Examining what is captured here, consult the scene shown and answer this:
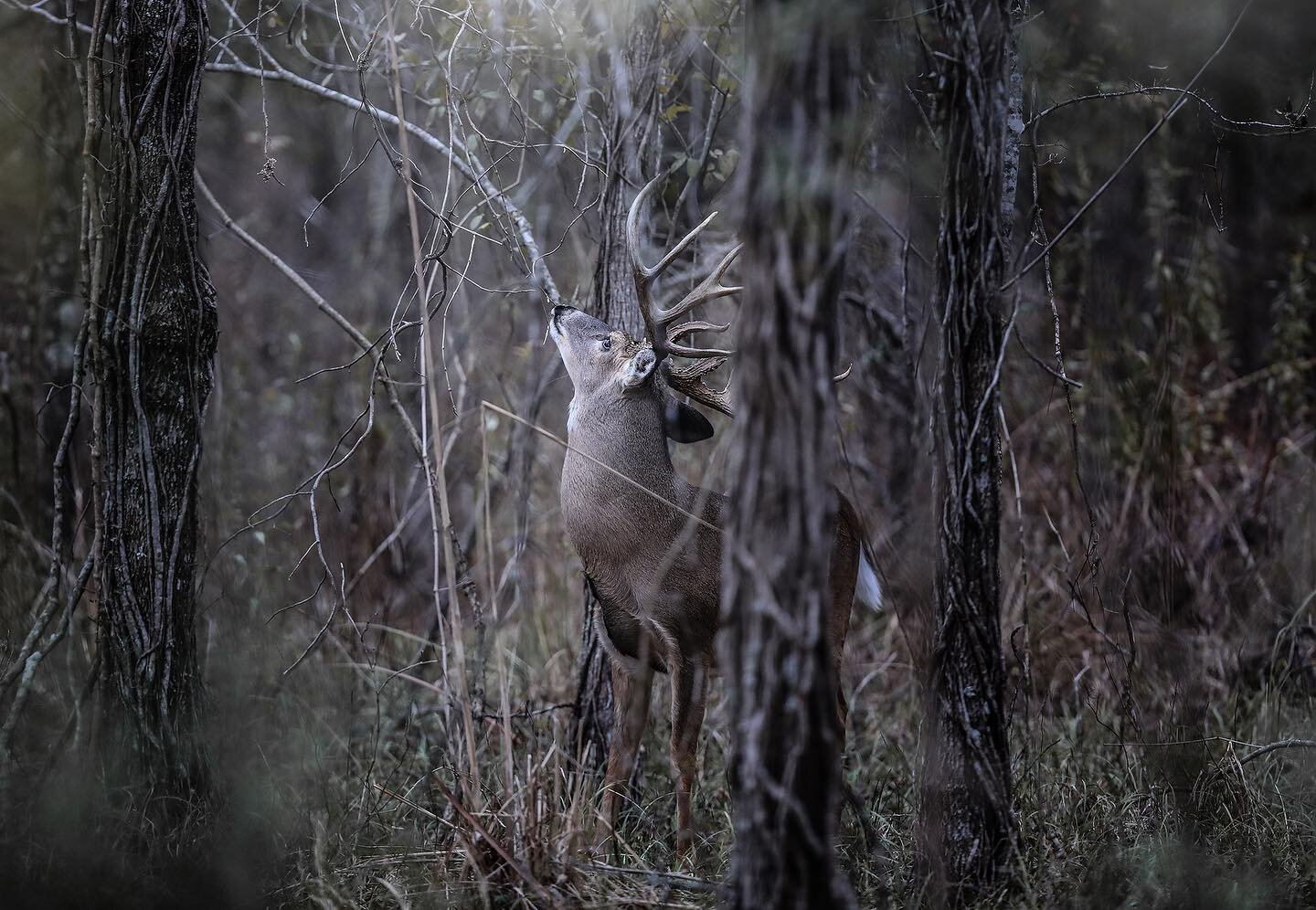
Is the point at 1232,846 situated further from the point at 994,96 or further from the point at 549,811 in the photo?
the point at 994,96

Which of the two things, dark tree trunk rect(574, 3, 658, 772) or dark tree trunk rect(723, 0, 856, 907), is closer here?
dark tree trunk rect(723, 0, 856, 907)

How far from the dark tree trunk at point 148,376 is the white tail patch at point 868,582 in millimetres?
2637

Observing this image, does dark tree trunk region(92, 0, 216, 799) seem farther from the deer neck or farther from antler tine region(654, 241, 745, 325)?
antler tine region(654, 241, 745, 325)

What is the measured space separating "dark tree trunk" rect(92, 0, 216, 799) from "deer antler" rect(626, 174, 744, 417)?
1.48 meters

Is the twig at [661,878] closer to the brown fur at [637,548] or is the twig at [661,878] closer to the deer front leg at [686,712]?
the brown fur at [637,548]

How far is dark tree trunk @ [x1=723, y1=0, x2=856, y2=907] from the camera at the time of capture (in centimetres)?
215

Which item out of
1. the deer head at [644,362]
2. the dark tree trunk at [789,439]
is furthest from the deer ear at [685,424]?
the dark tree trunk at [789,439]

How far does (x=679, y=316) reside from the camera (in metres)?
4.11

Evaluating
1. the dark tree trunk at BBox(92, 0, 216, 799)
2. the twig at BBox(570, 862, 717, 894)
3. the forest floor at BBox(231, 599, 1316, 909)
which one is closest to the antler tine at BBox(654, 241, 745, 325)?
the forest floor at BBox(231, 599, 1316, 909)

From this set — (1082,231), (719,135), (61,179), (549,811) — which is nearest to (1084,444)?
(1082,231)

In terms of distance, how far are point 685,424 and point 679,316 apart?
464 millimetres

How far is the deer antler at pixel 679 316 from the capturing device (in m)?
3.84

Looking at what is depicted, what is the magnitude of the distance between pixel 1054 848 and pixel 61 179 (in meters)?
5.11

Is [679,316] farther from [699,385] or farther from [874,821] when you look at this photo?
[874,821]
